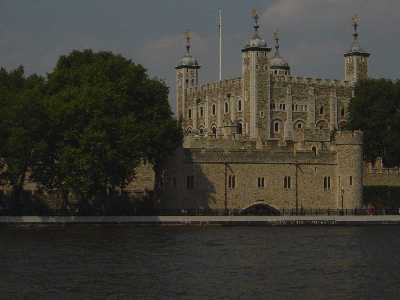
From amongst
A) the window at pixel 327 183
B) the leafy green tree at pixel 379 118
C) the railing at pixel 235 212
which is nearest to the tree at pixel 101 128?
the railing at pixel 235 212

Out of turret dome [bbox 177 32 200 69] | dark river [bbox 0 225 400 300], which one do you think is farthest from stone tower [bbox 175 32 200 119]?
dark river [bbox 0 225 400 300]

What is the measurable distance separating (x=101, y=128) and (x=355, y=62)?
54672mm

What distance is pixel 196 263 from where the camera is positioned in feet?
159

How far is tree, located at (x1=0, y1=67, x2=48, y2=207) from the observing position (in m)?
66.9

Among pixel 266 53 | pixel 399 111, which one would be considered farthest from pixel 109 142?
pixel 266 53

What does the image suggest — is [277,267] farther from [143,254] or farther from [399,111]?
[399,111]

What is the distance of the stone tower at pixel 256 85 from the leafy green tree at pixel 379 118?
53.4ft

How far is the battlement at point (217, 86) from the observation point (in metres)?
113

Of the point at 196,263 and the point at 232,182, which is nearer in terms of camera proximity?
the point at 196,263

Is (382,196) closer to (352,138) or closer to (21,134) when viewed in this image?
(352,138)

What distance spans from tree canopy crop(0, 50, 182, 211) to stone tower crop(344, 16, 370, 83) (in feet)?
158

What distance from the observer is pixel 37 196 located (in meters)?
74.6

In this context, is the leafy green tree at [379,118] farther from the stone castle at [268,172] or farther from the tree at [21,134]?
the tree at [21,134]

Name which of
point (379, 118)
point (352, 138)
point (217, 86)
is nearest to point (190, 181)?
point (352, 138)
